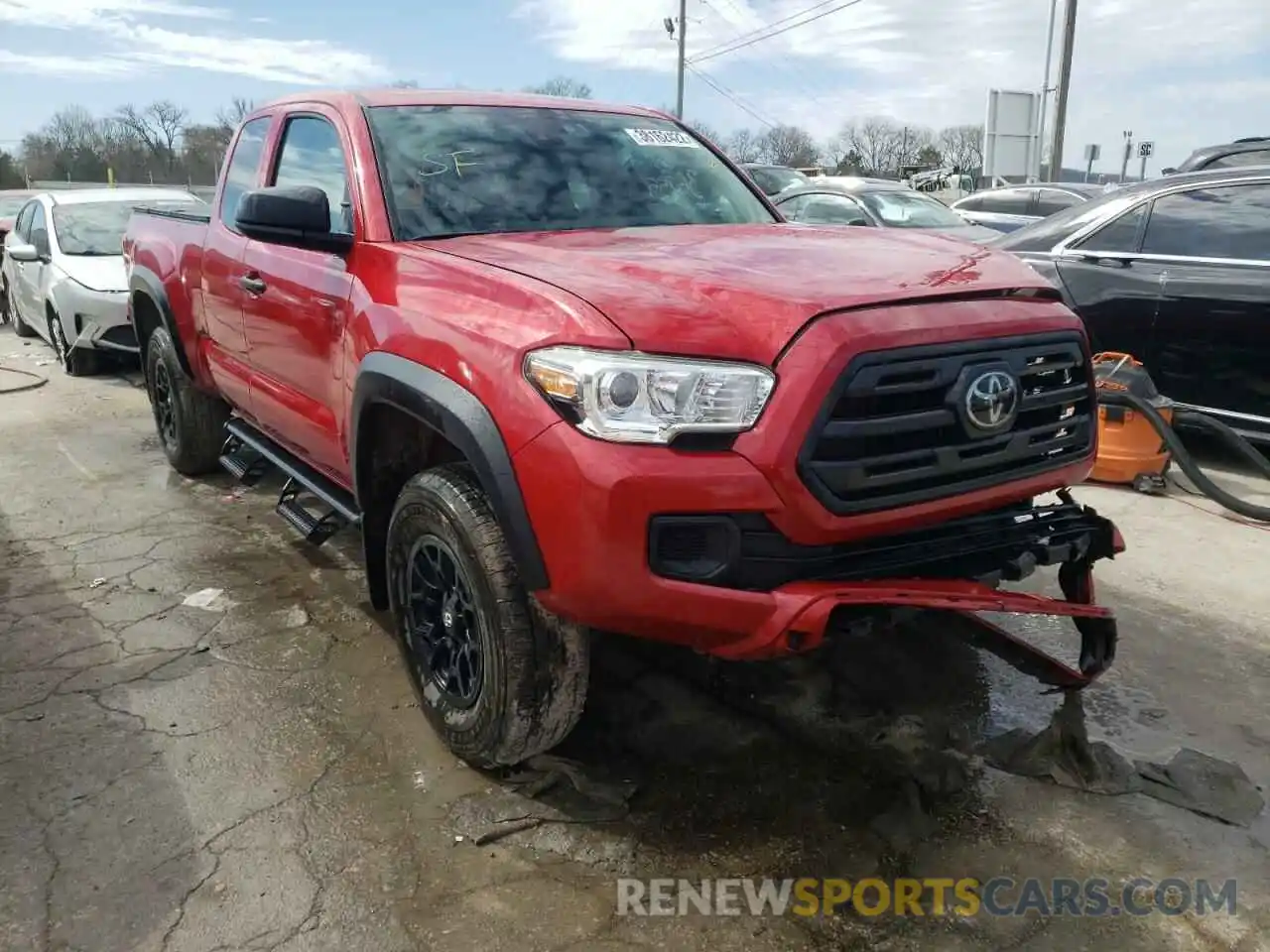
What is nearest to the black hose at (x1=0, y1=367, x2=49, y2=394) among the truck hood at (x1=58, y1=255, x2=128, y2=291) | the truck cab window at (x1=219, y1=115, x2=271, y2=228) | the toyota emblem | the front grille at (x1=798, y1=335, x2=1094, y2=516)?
the truck hood at (x1=58, y1=255, x2=128, y2=291)

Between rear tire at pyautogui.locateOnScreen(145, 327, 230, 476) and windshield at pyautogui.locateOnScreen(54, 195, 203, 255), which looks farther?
windshield at pyautogui.locateOnScreen(54, 195, 203, 255)

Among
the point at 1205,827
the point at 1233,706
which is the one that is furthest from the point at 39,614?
the point at 1233,706

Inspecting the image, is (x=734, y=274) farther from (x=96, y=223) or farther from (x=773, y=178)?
(x=773, y=178)

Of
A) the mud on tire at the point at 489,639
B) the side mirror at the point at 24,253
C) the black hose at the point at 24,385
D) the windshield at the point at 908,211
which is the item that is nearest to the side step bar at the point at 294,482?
the mud on tire at the point at 489,639

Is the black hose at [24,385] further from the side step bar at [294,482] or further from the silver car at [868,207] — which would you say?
the silver car at [868,207]

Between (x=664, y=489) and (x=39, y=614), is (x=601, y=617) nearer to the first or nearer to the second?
(x=664, y=489)

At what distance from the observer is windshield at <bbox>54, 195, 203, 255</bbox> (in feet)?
30.6

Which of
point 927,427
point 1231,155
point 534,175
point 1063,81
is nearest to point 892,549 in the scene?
point 927,427

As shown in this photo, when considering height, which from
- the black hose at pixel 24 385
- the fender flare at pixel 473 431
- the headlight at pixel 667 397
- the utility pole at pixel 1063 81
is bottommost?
the black hose at pixel 24 385

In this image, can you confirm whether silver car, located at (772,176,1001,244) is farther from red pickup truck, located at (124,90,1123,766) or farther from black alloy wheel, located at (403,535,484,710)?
black alloy wheel, located at (403,535,484,710)

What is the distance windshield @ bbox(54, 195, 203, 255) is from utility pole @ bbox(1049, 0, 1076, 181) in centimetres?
2023

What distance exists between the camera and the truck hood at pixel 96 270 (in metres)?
8.61

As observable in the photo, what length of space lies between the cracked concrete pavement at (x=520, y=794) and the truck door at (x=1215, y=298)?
1.50 m

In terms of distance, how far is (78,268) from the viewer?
8922mm
